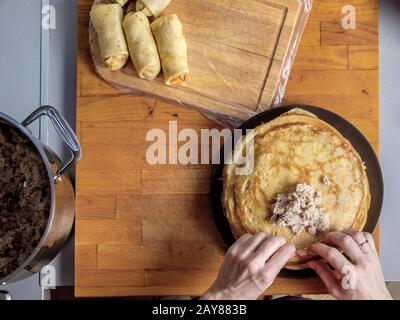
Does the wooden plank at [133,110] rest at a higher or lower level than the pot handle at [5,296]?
higher

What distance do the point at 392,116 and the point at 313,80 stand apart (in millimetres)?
202

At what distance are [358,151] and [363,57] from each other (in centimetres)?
22

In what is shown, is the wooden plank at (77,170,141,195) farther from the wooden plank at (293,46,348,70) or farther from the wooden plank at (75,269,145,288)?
the wooden plank at (293,46,348,70)

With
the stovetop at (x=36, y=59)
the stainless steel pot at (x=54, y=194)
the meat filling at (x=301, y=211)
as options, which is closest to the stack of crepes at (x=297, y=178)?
the meat filling at (x=301, y=211)

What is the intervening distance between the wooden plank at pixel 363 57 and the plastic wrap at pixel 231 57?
5.6 inches

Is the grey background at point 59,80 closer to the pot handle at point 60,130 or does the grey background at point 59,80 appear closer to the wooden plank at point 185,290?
the wooden plank at point 185,290

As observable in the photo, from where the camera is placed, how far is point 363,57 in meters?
1.07

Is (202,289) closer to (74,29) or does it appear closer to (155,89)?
(155,89)

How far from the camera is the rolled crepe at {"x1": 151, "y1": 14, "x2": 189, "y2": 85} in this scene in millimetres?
1003

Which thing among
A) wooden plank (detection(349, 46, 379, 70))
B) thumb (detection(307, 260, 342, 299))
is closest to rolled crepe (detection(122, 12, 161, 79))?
wooden plank (detection(349, 46, 379, 70))

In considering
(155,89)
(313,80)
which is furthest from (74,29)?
(313,80)

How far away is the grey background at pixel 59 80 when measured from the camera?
1.08m

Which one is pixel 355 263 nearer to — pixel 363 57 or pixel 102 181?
pixel 363 57
